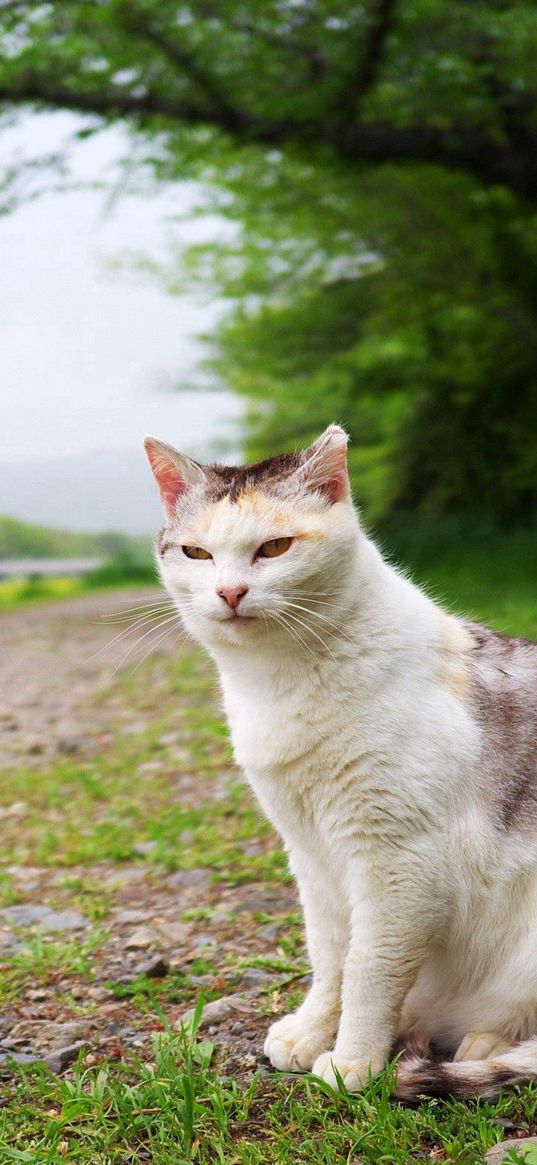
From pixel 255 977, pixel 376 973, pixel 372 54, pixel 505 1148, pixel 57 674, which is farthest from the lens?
pixel 372 54

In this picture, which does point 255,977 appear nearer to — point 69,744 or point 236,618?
point 236,618

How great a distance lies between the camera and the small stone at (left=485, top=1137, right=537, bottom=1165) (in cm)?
221

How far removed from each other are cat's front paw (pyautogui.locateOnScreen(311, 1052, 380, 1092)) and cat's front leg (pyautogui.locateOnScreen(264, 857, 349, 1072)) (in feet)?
0.44

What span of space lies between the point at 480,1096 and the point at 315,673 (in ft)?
3.60

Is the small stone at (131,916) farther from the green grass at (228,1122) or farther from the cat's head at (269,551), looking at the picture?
the cat's head at (269,551)

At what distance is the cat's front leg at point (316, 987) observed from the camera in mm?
2752

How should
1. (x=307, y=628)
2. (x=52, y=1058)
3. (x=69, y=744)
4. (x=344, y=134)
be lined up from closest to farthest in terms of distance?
(x=307, y=628), (x=52, y=1058), (x=69, y=744), (x=344, y=134)

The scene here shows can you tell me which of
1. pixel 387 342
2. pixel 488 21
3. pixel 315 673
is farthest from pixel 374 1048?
pixel 387 342

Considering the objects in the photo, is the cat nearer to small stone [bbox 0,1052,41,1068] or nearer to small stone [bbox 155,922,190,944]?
small stone [bbox 0,1052,41,1068]

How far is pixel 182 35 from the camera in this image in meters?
10.3

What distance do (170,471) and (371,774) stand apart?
1.08m

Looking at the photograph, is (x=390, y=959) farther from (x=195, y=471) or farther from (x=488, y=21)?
(x=488, y=21)

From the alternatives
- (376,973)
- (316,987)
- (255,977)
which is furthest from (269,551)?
(255,977)

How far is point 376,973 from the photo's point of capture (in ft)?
8.37
